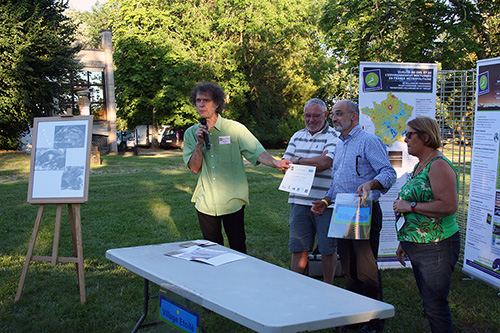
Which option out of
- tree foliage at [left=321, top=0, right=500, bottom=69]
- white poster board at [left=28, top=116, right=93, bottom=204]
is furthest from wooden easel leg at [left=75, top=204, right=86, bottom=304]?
tree foliage at [left=321, top=0, right=500, bottom=69]

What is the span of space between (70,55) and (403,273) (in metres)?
19.2

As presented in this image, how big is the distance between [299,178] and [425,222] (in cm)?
125

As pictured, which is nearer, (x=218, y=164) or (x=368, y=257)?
(x=368, y=257)

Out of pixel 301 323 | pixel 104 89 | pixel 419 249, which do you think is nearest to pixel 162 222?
pixel 419 249

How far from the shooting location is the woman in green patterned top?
2.81 m

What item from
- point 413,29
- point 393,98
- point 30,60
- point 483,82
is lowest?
point 393,98

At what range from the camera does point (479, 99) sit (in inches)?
195

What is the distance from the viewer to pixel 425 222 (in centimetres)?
291

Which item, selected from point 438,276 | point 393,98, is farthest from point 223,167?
point 393,98

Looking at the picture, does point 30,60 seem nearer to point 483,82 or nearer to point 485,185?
point 483,82

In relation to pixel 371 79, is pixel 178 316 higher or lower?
lower

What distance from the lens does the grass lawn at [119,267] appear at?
3982 mm

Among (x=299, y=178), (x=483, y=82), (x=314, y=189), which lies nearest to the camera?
(x=299, y=178)

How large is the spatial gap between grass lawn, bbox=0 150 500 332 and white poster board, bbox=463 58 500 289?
0.89 ft
